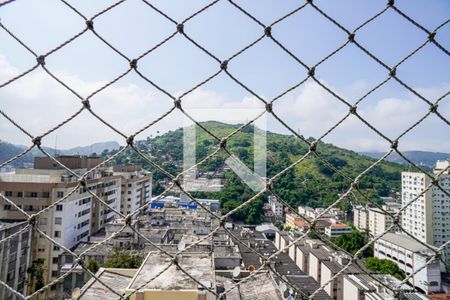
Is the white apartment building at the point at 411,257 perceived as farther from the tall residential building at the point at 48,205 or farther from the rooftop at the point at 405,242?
the tall residential building at the point at 48,205

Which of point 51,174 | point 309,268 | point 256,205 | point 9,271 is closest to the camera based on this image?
point 9,271

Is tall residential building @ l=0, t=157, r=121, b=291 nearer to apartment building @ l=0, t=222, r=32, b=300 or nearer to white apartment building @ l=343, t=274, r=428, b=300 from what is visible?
apartment building @ l=0, t=222, r=32, b=300

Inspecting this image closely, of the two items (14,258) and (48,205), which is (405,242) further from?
(14,258)

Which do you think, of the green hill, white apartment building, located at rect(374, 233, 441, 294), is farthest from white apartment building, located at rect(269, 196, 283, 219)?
white apartment building, located at rect(374, 233, 441, 294)

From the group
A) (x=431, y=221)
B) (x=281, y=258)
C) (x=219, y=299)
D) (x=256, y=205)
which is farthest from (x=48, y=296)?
(x=431, y=221)

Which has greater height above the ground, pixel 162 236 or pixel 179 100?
pixel 179 100

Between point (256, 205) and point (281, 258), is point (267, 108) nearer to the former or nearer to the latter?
point (281, 258)

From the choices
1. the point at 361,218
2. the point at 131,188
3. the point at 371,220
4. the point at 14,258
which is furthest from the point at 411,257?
the point at 14,258

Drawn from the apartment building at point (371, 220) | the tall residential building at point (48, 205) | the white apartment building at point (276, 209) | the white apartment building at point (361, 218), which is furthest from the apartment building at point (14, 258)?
the white apartment building at point (276, 209)
